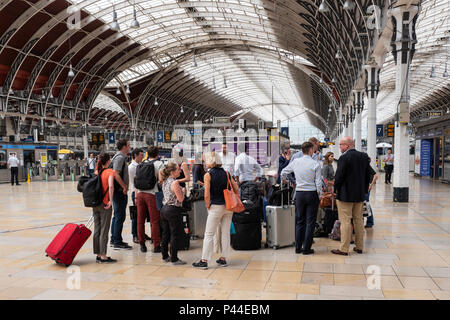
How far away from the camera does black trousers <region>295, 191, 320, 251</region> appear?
20.6 ft

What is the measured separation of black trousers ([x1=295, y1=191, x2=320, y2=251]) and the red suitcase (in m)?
3.22

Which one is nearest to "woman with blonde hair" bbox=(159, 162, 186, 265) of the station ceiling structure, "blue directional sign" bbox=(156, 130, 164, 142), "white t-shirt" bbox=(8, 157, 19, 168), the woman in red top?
the woman in red top

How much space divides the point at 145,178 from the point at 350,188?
3196 millimetres

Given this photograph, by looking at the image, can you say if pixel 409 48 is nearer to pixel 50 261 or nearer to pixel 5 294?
pixel 50 261

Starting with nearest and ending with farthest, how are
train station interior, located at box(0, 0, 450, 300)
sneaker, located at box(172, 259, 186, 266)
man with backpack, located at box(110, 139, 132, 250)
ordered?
train station interior, located at box(0, 0, 450, 300), sneaker, located at box(172, 259, 186, 266), man with backpack, located at box(110, 139, 132, 250)

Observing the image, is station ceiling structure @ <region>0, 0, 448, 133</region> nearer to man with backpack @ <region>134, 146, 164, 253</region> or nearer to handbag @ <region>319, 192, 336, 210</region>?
handbag @ <region>319, 192, 336, 210</region>

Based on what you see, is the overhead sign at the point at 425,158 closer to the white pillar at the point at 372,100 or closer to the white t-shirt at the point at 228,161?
the white pillar at the point at 372,100

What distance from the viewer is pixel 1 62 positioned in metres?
30.3

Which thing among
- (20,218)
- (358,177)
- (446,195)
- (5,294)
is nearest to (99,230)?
(5,294)

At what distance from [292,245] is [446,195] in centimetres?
1031

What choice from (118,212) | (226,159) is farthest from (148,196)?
(226,159)

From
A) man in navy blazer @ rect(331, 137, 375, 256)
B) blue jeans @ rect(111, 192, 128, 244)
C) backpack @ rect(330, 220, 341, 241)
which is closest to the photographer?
man in navy blazer @ rect(331, 137, 375, 256)

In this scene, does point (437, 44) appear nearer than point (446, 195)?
No

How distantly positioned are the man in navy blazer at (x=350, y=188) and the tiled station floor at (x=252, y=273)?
0.41 meters
